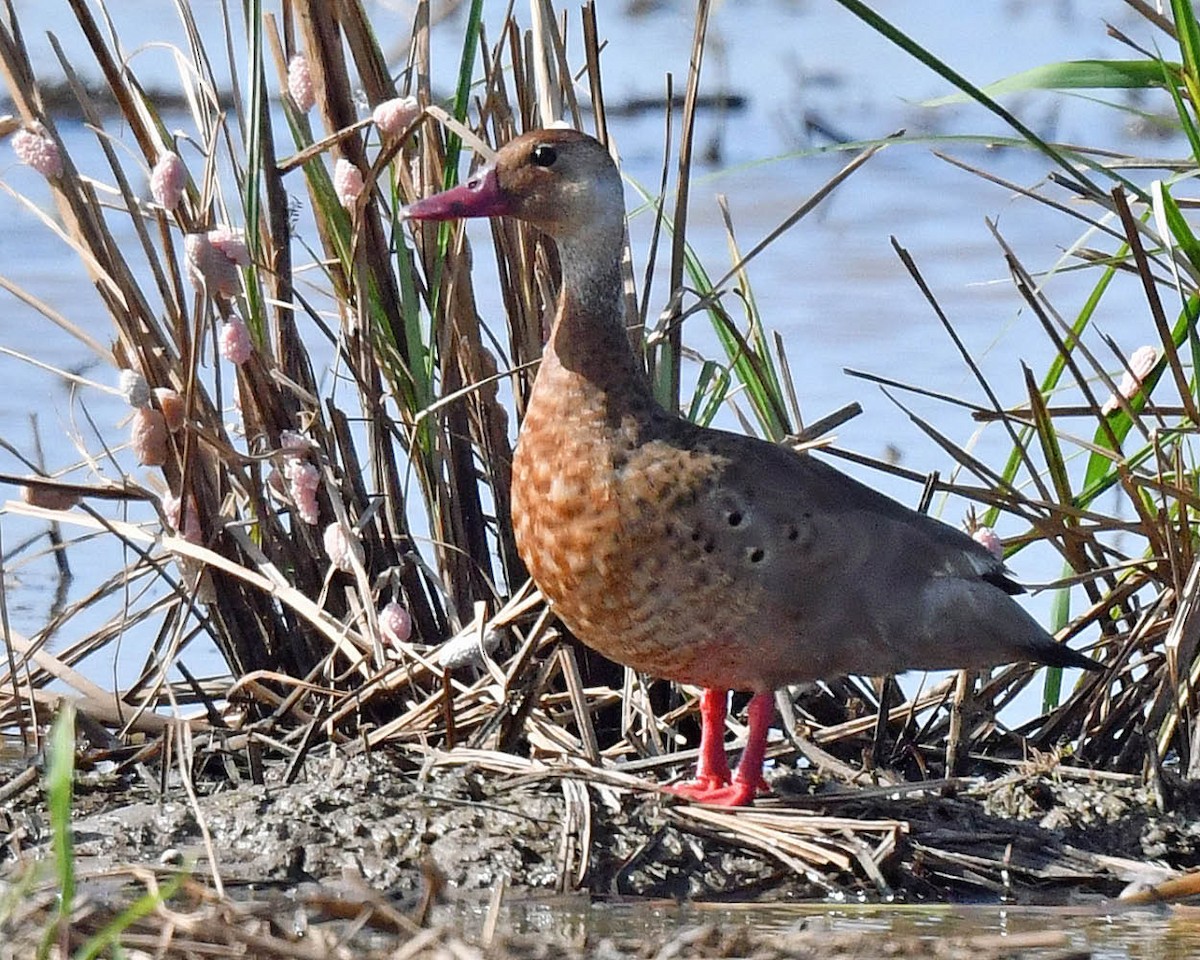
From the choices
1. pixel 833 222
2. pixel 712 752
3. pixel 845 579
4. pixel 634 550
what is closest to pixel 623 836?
pixel 712 752

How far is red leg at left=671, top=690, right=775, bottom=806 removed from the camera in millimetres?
4023

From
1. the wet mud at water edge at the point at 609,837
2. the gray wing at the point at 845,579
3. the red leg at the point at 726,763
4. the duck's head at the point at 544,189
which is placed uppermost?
the duck's head at the point at 544,189

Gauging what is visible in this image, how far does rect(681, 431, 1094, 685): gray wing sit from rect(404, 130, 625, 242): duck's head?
498 mm

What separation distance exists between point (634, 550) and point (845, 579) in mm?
423

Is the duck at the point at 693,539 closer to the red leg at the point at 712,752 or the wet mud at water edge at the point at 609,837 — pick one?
the red leg at the point at 712,752

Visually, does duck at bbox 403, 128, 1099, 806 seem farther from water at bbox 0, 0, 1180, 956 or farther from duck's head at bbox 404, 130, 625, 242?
water at bbox 0, 0, 1180, 956

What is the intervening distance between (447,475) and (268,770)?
0.72 metres

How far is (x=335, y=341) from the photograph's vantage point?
14.6 feet

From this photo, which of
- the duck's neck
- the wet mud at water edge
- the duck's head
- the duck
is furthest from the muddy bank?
the duck's head

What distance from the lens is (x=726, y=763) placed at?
13.8 ft

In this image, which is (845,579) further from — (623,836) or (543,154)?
(543,154)

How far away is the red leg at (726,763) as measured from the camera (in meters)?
4.02

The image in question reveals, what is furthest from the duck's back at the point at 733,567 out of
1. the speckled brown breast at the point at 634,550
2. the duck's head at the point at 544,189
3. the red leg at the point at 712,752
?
the duck's head at the point at 544,189

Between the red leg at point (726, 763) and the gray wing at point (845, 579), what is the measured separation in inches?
4.6
